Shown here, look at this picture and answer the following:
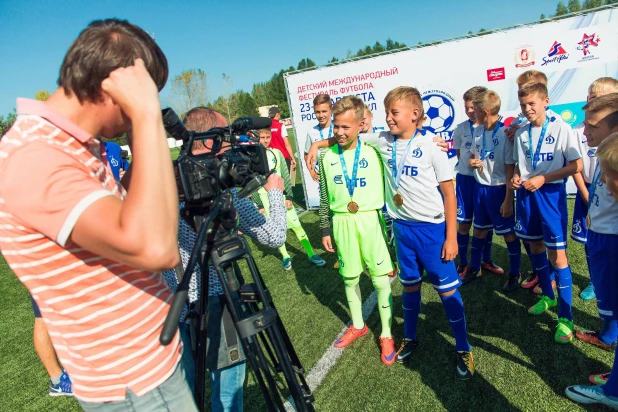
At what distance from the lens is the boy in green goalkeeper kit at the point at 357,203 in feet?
9.98

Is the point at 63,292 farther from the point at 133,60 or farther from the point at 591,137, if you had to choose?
the point at 591,137

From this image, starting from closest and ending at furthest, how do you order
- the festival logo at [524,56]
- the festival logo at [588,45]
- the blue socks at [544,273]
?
the blue socks at [544,273], the festival logo at [588,45], the festival logo at [524,56]

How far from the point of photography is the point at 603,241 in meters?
2.33

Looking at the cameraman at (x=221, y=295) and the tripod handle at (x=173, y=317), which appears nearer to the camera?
the tripod handle at (x=173, y=317)

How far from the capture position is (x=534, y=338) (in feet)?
10.2

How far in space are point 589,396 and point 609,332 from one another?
0.80 metres

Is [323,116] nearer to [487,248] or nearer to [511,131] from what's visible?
[511,131]

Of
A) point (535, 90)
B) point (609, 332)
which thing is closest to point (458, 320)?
point (609, 332)

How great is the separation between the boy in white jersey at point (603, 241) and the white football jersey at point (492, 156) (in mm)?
1417

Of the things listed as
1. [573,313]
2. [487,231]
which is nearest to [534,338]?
[573,313]

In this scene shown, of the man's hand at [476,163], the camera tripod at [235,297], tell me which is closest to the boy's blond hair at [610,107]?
the man's hand at [476,163]

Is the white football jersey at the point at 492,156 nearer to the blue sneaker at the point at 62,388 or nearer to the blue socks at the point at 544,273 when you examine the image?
the blue socks at the point at 544,273

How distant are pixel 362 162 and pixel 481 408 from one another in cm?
199

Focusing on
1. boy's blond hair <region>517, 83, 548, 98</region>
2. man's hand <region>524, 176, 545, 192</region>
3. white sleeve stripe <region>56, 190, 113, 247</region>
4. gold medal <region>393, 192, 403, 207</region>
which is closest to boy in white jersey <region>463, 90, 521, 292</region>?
man's hand <region>524, 176, 545, 192</region>
